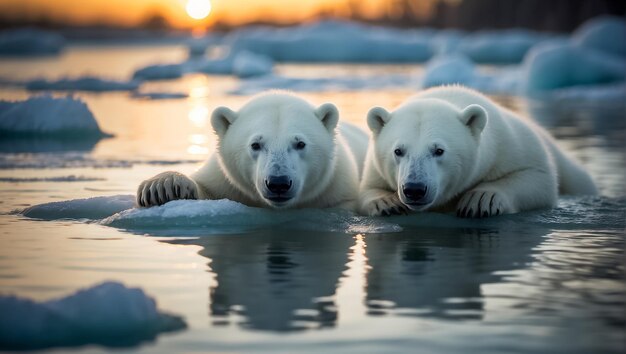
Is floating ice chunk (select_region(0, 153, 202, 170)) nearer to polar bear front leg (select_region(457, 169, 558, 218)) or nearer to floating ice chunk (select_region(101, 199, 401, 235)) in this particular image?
floating ice chunk (select_region(101, 199, 401, 235))

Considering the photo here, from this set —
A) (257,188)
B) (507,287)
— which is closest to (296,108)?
(257,188)

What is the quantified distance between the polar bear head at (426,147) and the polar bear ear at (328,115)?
0.70 feet

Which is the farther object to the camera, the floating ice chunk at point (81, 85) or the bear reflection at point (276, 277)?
A: the floating ice chunk at point (81, 85)

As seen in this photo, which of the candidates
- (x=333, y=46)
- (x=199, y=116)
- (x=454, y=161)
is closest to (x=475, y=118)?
(x=454, y=161)

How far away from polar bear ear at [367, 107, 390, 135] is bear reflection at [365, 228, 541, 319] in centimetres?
74

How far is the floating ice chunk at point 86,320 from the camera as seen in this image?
10.7 ft

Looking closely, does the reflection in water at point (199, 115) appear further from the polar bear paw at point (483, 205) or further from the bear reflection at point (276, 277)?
the bear reflection at point (276, 277)

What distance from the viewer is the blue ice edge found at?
553cm

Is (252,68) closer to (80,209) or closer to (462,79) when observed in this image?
(462,79)

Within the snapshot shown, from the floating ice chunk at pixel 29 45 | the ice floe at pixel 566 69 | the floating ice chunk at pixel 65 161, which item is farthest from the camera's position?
the floating ice chunk at pixel 29 45

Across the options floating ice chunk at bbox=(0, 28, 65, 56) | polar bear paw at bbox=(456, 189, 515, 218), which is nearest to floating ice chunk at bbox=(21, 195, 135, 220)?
polar bear paw at bbox=(456, 189, 515, 218)

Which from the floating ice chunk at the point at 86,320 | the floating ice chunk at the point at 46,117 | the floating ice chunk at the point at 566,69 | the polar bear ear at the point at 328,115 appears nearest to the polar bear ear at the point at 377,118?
the polar bear ear at the point at 328,115

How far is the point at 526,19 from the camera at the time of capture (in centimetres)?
7631

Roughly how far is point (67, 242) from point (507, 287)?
2.30m
